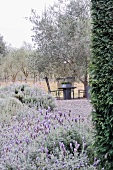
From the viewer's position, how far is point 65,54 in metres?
12.0

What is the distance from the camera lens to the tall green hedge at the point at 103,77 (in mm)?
2047

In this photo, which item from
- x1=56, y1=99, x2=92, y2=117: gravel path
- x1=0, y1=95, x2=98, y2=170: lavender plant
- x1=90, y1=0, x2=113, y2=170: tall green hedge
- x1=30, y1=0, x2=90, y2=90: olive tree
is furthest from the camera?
x1=30, y1=0, x2=90, y2=90: olive tree

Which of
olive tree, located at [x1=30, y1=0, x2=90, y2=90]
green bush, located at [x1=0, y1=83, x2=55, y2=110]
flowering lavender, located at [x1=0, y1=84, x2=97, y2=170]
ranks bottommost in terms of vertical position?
flowering lavender, located at [x1=0, y1=84, x2=97, y2=170]

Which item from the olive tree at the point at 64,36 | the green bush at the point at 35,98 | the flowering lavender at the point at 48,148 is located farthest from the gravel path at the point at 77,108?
the olive tree at the point at 64,36

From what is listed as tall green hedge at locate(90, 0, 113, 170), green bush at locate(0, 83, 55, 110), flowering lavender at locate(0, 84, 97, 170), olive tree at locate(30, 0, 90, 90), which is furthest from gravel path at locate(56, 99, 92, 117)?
olive tree at locate(30, 0, 90, 90)

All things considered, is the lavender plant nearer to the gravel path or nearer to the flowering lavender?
the flowering lavender

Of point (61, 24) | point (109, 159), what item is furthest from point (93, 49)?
point (61, 24)

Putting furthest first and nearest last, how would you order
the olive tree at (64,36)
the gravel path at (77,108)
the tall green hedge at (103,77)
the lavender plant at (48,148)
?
the olive tree at (64,36)
the gravel path at (77,108)
the lavender plant at (48,148)
the tall green hedge at (103,77)

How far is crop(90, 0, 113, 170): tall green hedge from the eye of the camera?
6.72 ft

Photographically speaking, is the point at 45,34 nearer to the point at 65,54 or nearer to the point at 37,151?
the point at 65,54

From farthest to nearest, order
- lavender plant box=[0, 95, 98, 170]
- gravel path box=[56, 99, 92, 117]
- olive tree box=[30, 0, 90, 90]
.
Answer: olive tree box=[30, 0, 90, 90]
gravel path box=[56, 99, 92, 117]
lavender plant box=[0, 95, 98, 170]

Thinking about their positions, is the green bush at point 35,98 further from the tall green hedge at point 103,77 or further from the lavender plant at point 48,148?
the tall green hedge at point 103,77

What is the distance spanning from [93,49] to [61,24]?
10.3 metres

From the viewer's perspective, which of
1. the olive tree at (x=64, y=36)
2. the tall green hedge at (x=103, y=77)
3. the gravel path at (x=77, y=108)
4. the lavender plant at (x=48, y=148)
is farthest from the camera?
the olive tree at (x=64, y=36)
